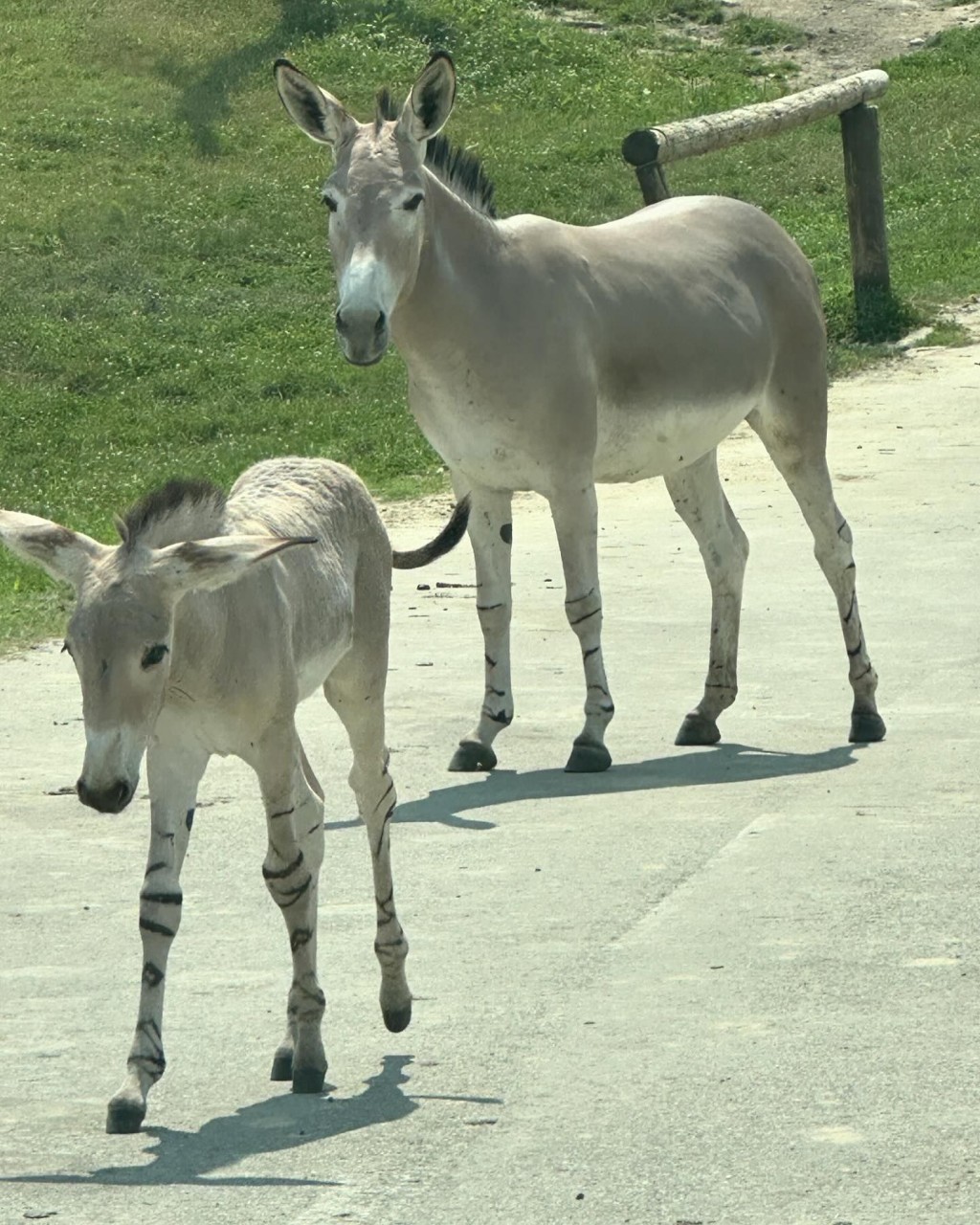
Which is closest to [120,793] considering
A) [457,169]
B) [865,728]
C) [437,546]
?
[437,546]

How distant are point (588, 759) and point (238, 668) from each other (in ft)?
12.0

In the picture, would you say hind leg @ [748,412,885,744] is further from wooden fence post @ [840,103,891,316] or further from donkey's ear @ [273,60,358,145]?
→ wooden fence post @ [840,103,891,316]

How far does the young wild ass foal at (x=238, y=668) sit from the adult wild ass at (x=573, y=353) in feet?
6.79

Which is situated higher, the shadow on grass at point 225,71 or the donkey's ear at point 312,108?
the shadow on grass at point 225,71

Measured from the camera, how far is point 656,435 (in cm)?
1009

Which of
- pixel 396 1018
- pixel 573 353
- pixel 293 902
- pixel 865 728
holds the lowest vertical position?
pixel 865 728

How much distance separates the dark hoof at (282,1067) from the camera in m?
6.12

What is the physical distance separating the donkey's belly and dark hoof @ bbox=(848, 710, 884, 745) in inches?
52.1

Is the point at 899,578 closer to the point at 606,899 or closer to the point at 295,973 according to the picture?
the point at 606,899

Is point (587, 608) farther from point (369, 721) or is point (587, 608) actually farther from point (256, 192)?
point (256, 192)

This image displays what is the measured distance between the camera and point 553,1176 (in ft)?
17.5

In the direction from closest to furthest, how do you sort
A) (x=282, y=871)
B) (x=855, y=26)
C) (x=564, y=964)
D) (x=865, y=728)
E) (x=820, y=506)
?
(x=282, y=871) < (x=564, y=964) < (x=865, y=728) < (x=820, y=506) < (x=855, y=26)

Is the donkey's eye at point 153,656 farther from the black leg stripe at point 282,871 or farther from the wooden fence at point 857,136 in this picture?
the wooden fence at point 857,136

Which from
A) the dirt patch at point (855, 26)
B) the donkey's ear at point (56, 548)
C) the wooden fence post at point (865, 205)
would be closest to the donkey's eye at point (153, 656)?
the donkey's ear at point (56, 548)
